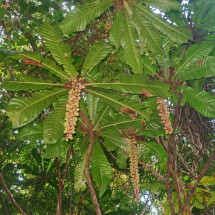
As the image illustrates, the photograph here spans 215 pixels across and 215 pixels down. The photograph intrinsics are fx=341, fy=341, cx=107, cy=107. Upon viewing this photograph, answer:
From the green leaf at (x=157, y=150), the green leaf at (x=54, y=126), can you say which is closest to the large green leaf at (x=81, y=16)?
the green leaf at (x=54, y=126)

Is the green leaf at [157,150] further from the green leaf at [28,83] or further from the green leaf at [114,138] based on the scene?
the green leaf at [28,83]

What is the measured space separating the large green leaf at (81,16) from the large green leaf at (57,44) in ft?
0.23

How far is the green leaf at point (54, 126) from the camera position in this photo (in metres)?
2.35

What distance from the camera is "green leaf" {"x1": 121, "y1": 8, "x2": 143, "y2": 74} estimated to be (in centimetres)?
247

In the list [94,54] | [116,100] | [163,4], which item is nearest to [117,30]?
[94,54]

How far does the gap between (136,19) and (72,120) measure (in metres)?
0.92

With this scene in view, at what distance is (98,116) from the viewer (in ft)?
8.95

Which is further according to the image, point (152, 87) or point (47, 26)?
point (152, 87)

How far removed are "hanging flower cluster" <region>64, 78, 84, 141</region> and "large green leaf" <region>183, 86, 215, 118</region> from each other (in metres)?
0.94

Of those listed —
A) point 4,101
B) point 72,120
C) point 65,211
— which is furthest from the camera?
point 65,211

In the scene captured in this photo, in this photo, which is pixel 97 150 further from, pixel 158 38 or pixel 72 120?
pixel 158 38

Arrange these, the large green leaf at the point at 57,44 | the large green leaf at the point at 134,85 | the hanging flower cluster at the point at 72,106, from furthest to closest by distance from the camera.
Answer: the large green leaf at the point at 134,85 → the large green leaf at the point at 57,44 → the hanging flower cluster at the point at 72,106

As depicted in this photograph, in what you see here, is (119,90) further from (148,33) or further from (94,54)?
(148,33)

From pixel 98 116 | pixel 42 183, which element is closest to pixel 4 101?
pixel 42 183
